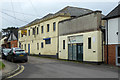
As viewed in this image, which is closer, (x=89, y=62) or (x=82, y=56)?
(x=89, y=62)

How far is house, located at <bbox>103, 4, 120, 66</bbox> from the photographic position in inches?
A: 720

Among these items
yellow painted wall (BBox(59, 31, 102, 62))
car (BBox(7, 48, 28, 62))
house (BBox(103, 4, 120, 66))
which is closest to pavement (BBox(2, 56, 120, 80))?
house (BBox(103, 4, 120, 66))

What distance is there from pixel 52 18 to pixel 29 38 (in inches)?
495

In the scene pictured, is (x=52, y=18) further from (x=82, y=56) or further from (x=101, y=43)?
(x=101, y=43)

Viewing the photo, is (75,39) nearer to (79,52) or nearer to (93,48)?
(79,52)

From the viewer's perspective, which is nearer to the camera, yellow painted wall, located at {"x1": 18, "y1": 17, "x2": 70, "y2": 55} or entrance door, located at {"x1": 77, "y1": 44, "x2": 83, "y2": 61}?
entrance door, located at {"x1": 77, "y1": 44, "x2": 83, "y2": 61}

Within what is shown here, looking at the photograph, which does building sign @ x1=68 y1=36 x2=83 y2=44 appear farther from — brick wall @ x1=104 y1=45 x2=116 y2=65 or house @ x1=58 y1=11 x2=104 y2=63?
brick wall @ x1=104 y1=45 x2=116 y2=65

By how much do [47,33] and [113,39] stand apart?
15770 mm

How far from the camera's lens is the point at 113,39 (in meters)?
18.7

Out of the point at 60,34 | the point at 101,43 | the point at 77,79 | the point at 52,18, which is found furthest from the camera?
the point at 52,18

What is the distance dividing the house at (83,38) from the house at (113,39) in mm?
881

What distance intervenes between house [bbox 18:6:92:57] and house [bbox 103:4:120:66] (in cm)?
1066

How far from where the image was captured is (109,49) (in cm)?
1911

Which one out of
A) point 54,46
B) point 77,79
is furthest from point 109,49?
point 54,46
